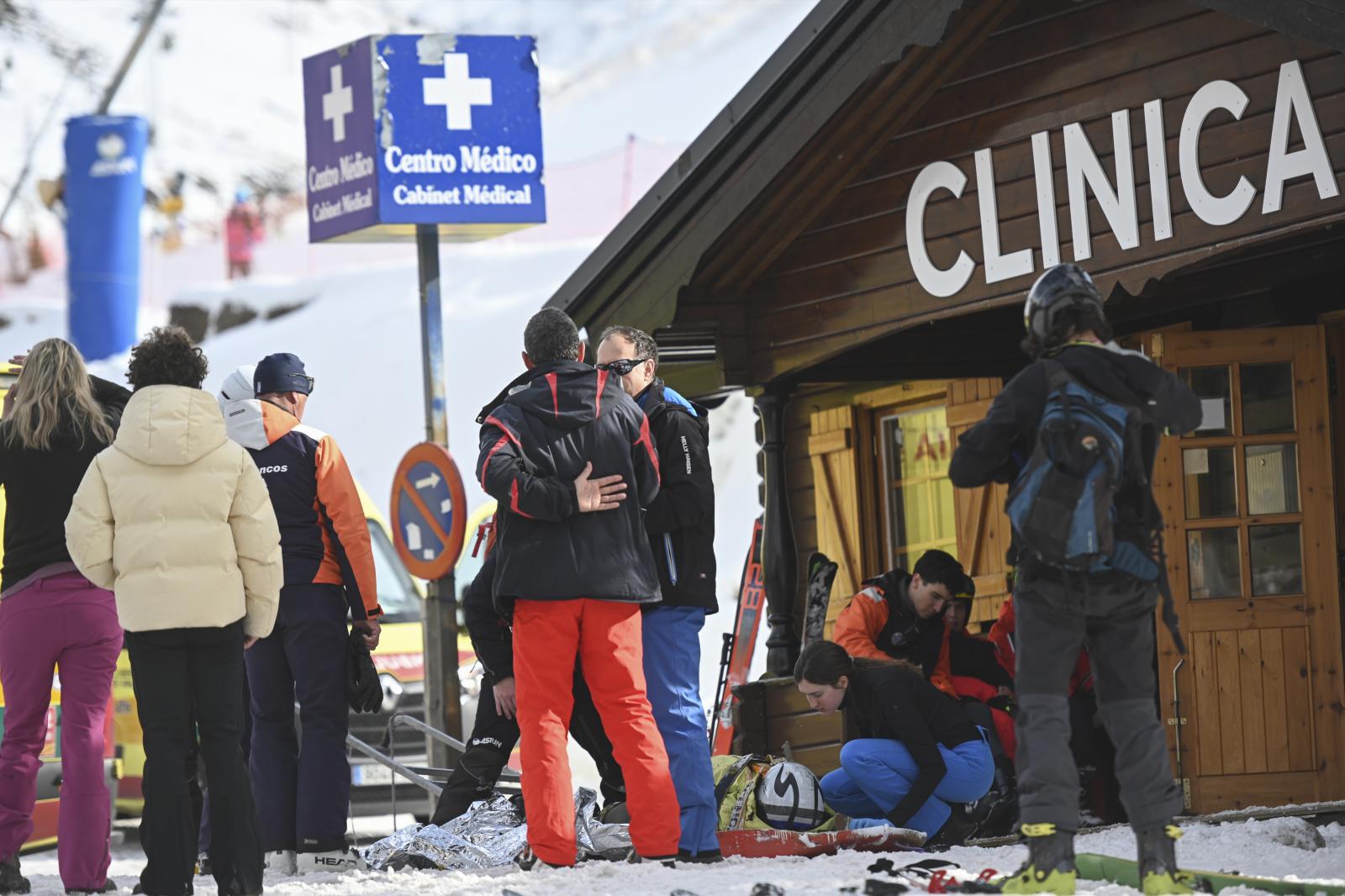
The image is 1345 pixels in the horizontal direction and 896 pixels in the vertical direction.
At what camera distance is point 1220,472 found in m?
9.12

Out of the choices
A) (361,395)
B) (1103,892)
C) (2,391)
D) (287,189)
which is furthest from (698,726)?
(287,189)

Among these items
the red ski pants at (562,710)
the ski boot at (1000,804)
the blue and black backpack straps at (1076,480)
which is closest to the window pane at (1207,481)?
the ski boot at (1000,804)

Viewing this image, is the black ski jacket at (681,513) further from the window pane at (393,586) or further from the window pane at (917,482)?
the window pane at (393,586)

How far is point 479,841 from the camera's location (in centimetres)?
755

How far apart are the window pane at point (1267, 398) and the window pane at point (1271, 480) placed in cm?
10

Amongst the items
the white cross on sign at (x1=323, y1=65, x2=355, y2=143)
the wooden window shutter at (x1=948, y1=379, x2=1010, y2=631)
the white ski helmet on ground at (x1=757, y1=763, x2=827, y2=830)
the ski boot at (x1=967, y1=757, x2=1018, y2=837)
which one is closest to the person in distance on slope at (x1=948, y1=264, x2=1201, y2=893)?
the white ski helmet on ground at (x1=757, y1=763, x2=827, y2=830)

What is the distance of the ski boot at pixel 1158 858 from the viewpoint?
535cm

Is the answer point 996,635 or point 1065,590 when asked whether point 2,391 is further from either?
point 1065,590

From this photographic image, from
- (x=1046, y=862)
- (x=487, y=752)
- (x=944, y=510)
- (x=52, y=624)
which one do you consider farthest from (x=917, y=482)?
(x=1046, y=862)

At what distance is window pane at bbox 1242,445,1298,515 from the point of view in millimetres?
9031

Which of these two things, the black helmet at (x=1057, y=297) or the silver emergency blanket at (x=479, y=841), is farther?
the silver emergency blanket at (x=479, y=841)

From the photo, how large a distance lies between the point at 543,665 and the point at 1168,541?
3724 millimetres

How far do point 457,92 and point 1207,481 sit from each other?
17.8 feet

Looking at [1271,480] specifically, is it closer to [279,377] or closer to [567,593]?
[567,593]
